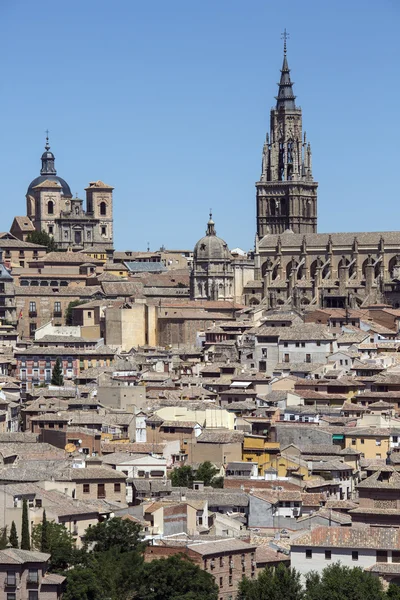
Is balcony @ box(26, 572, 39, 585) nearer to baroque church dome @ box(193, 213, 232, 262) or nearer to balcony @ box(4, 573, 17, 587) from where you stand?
balcony @ box(4, 573, 17, 587)

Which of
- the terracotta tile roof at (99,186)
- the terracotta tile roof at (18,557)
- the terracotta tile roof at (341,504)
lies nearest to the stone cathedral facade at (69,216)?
the terracotta tile roof at (99,186)

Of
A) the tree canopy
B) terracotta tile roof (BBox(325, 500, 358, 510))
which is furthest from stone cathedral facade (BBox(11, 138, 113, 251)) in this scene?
terracotta tile roof (BBox(325, 500, 358, 510))

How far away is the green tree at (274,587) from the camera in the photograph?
2104 inches

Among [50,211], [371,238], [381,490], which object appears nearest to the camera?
[381,490]

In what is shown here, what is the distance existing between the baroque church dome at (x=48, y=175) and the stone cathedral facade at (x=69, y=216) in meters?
0.91

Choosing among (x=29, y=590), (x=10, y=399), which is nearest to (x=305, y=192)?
(x=10, y=399)

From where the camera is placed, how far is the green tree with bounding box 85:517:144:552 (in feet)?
192

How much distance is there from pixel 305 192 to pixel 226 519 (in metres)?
108

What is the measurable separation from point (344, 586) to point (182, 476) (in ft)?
65.4

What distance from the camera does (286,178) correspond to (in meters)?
172

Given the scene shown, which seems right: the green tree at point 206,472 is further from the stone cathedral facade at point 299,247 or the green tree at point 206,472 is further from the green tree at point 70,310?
the stone cathedral facade at point 299,247

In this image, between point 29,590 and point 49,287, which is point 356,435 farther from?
point 49,287

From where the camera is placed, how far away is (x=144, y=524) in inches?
2453

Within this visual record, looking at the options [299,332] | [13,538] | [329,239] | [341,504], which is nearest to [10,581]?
[13,538]
